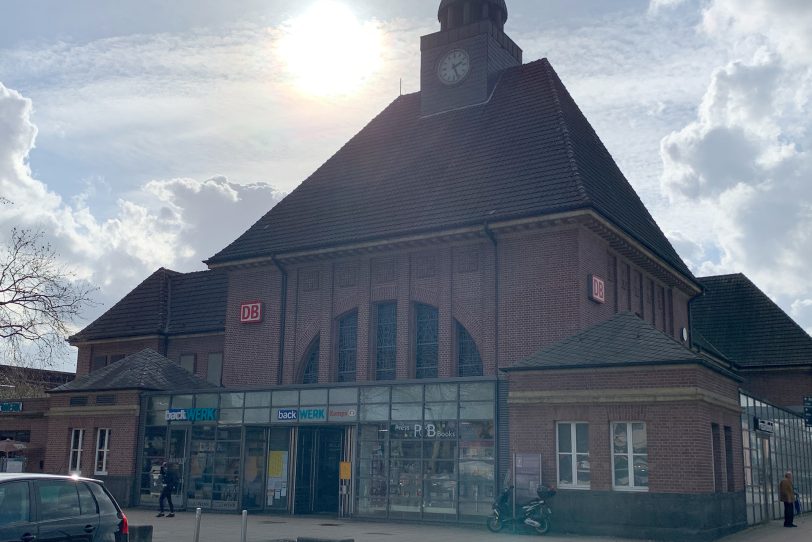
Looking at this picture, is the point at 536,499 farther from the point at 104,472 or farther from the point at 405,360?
the point at 104,472

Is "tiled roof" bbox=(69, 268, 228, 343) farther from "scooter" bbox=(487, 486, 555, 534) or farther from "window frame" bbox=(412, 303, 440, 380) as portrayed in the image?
"scooter" bbox=(487, 486, 555, 534)

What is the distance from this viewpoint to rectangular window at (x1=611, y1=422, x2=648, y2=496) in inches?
875

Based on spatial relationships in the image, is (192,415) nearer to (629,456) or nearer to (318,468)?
(318,468)

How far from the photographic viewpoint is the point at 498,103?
1353 inches

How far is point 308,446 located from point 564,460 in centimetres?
990

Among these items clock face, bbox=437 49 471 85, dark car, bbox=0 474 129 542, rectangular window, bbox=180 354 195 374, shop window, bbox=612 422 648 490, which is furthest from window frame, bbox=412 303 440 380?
dark car, bbox=0 474 129 542

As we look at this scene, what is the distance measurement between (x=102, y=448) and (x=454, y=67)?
787 inches

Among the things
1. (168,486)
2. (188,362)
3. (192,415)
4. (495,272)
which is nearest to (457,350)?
(495,272)

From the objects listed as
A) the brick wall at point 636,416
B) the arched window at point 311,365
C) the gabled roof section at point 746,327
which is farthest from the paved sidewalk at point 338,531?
the gabled roof section at point 746,327

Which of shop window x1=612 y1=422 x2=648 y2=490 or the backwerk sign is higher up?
the backwerk sign

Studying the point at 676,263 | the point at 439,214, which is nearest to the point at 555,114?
the point at 439,214

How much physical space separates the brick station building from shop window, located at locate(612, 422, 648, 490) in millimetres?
49

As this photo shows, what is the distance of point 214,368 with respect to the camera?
135 ft

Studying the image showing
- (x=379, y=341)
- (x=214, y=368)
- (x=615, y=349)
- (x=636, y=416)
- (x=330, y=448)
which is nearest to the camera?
(x=636, y=416)
